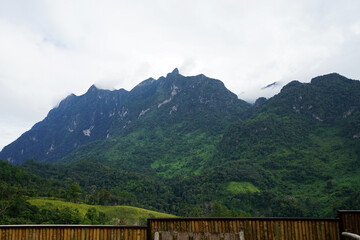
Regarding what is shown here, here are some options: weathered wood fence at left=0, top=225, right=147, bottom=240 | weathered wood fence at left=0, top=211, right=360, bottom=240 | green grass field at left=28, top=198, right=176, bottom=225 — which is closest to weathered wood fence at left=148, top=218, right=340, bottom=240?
weathered wood fence at left=0, top=211, right=360, bottom=240

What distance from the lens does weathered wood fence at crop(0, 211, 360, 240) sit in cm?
921

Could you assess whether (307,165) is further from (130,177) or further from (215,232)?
(215,232)

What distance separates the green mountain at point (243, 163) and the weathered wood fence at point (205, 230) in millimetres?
45403

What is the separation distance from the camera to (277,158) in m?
95.8

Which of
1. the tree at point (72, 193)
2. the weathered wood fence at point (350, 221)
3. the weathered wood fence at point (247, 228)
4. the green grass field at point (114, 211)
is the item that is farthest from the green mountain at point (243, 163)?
the weathered wood fence at point (350, 221)

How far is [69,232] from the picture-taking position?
30.3 ft

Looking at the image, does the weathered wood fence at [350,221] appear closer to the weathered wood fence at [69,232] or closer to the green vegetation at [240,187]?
the weathered wood fence at [69,232]

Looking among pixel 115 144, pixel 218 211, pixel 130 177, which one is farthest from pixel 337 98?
pixel 115 144

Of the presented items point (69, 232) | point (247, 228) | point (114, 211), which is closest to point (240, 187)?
point (114, 211)

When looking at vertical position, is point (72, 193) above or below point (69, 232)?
below

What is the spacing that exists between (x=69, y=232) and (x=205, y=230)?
5919 mm

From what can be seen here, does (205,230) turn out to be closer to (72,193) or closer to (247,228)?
(247,228)

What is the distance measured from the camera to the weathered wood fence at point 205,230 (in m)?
9.21

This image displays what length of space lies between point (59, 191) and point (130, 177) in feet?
110
